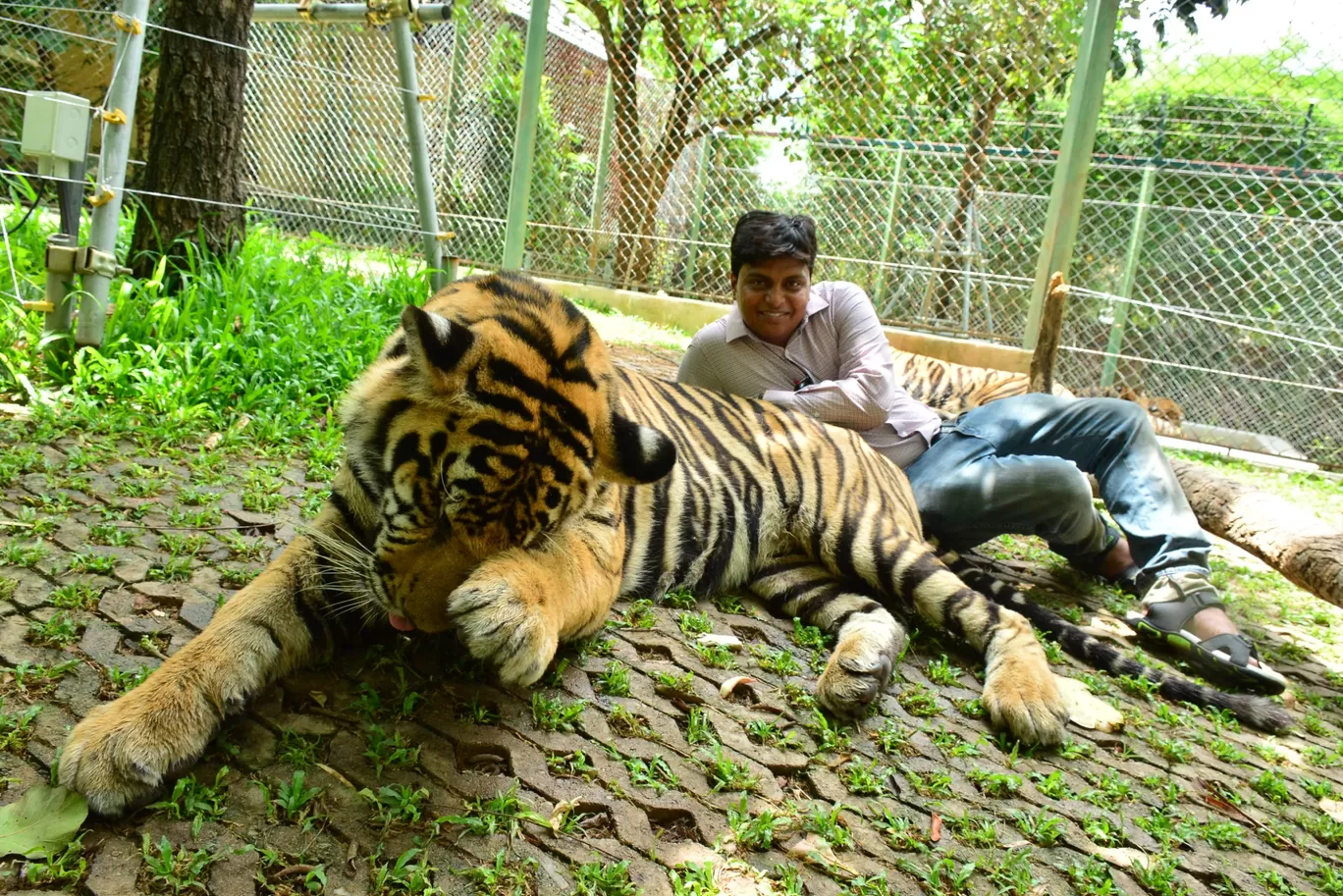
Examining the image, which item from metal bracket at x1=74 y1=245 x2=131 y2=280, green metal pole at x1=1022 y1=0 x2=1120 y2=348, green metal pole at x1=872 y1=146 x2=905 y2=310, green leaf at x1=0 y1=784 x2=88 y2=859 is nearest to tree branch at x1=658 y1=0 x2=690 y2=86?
green metal pole at x1=872 y1=146 x2=905 y2=310

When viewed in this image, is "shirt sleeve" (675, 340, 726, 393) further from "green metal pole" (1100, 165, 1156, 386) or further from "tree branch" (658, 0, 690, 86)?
"tree branch" (658, 0, 690, 86)

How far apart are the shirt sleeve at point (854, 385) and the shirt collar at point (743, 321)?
10 centimetres

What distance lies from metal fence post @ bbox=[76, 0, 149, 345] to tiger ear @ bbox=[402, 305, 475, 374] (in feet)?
8.80

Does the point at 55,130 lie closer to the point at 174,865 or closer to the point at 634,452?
the point at 634,452

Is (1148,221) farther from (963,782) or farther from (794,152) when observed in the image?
(963,782)

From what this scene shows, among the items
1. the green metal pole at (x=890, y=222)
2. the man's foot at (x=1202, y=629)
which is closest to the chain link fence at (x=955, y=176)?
the green metal pole at (x=890, y=222)

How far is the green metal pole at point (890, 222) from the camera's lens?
349 inches

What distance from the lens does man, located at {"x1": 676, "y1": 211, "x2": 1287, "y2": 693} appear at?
3.97m

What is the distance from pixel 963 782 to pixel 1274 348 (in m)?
8.22

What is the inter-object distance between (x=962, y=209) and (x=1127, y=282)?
1.85 metres

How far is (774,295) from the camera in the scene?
14.4 feet

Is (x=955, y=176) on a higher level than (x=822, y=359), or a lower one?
higher

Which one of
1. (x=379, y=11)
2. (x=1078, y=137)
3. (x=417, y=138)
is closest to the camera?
(x=379, y=11)

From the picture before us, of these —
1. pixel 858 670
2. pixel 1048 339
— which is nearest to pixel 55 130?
pixel 858 670
